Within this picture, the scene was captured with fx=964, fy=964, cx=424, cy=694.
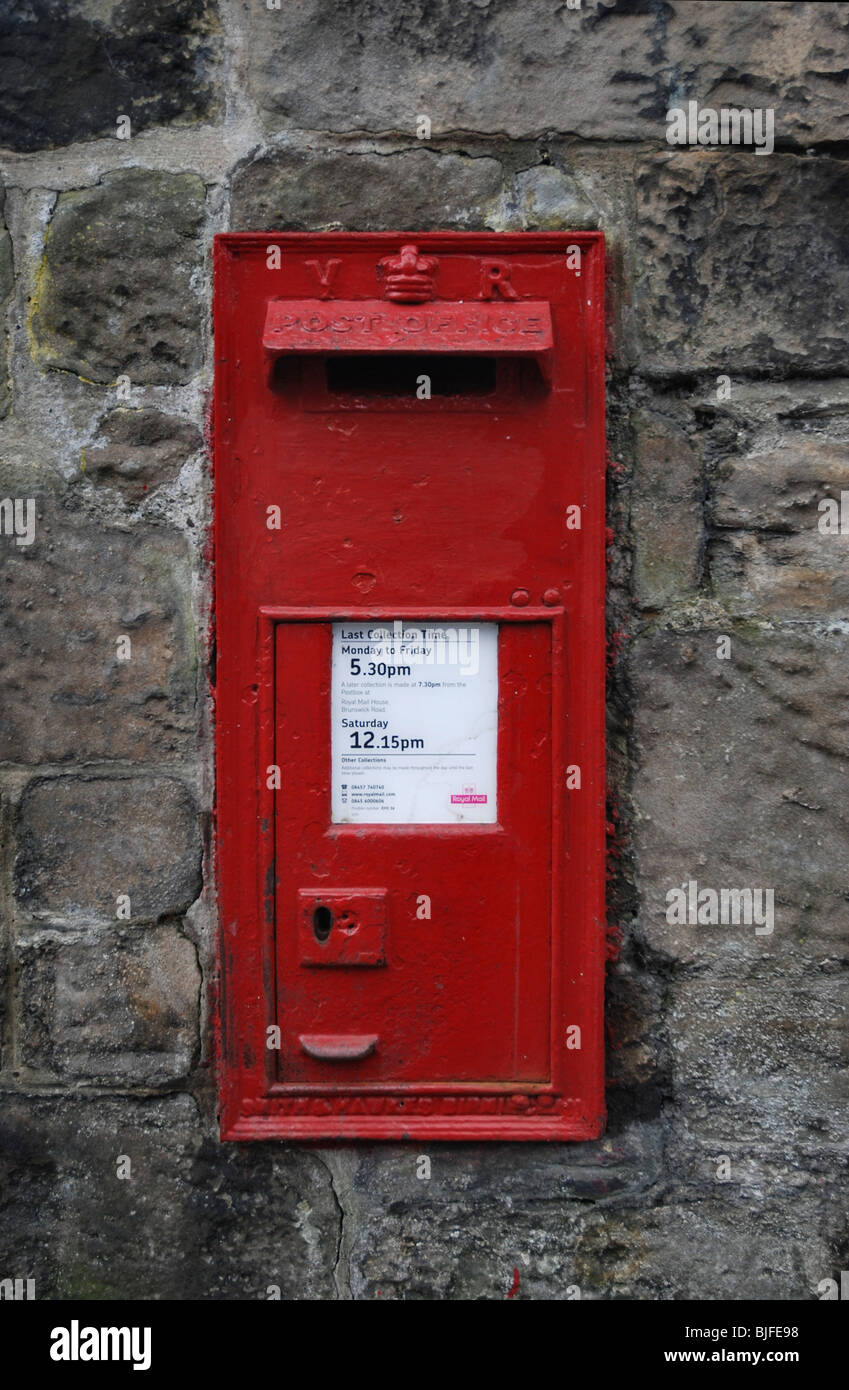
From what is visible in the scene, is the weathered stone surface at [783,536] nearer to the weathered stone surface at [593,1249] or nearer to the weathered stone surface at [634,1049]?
the weathered stone surface at [634,1049]

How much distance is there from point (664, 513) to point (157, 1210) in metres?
1.24

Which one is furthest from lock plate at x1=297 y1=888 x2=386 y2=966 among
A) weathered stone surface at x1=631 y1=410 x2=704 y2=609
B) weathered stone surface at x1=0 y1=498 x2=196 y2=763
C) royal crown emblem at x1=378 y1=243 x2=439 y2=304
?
royal crown emblem at x1=378 y1=243 x2=439 y2=304

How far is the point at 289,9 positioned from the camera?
1351mm

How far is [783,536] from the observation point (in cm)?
137

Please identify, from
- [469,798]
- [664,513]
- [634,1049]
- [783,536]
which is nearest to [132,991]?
[469,798]

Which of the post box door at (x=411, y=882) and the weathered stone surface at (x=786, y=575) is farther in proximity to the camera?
the weathered stone surface at (x=786, y=575)

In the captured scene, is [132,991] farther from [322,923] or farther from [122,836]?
[322,923]

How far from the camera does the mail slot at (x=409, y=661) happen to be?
1.25m

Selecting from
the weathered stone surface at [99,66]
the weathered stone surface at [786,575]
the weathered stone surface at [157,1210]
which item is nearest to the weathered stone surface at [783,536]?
the weathered stone surface at [786,575]

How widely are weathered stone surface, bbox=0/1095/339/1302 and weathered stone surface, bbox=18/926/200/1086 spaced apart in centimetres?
6

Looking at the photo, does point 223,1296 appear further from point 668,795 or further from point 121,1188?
point 668,795

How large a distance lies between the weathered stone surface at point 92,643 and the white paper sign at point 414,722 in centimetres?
27

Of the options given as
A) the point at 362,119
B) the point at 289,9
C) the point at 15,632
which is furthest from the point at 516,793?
the point at 289,9

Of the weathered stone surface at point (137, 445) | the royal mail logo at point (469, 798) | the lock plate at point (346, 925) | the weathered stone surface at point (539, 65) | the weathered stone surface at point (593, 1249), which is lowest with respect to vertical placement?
the weathered stone surface at point (593, 1249)
